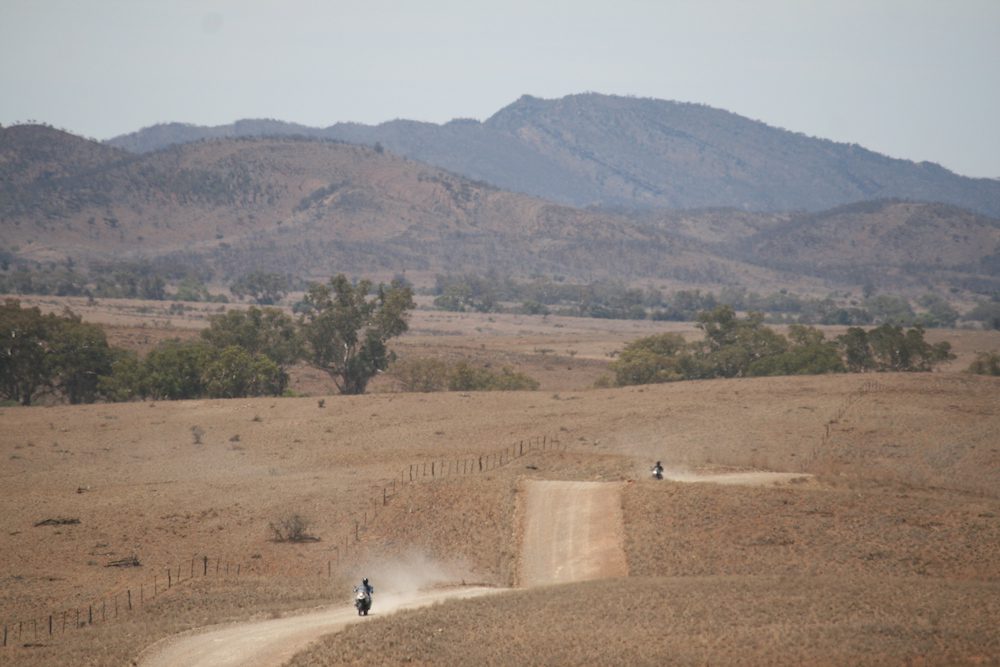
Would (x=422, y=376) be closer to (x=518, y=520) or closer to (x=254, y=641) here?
(x=518, y=520)

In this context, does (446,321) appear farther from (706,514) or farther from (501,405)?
(706,514)

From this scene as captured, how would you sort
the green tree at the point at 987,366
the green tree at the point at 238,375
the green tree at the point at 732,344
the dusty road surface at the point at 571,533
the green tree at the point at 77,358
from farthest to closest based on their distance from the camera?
the green tree at the point at 732,344 < the green tree at the point at 987,366 < the green tree at the point at 238,375 < the green tree at the point at 77,358 < the dusty road surface at the point at 571,533

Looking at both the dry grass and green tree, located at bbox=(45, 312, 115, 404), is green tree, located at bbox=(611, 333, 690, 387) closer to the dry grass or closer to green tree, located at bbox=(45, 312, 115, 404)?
green tree, located at bbox=(45, 312, 115, 404)

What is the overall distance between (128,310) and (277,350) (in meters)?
77.2

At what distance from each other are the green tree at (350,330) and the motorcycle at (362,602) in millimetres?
49436

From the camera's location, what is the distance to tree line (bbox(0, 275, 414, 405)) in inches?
2771

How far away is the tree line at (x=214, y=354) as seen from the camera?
2771 inches

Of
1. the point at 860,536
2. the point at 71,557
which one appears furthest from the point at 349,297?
the point at 860,536

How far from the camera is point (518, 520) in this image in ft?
130

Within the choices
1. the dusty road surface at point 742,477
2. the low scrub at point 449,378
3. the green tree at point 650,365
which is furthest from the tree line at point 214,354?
the dusty road surface at point 742,477

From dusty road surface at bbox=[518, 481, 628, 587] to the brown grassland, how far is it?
0.60 m

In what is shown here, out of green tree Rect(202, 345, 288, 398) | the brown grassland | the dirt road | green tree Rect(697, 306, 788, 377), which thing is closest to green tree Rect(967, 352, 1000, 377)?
green tree Rect(697, 306, 788, 377)

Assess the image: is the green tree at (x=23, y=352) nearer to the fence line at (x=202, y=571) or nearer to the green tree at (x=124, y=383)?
the green tree at (x=124, y=383)

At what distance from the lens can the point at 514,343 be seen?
12900cm
